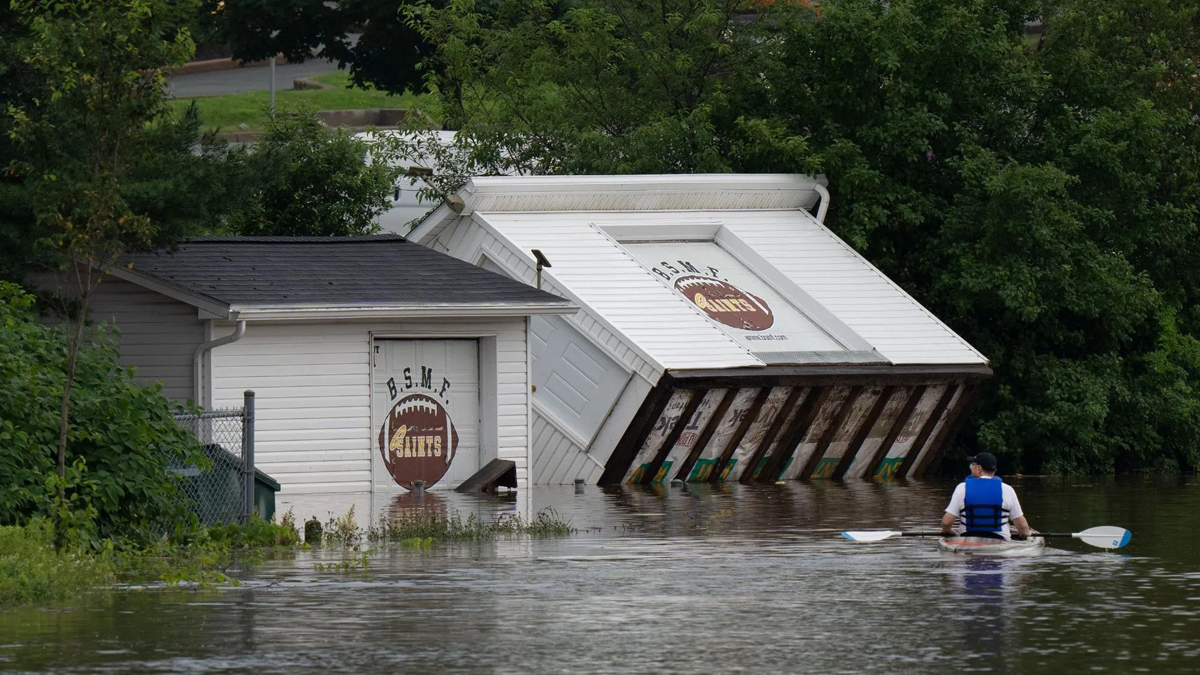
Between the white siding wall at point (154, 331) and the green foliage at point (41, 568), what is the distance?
8723 millimetres

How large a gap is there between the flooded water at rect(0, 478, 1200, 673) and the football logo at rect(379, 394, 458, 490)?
6116 mm

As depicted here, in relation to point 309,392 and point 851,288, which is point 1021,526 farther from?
point 851,288

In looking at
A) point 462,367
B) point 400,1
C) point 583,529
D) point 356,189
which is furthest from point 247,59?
point 583,529

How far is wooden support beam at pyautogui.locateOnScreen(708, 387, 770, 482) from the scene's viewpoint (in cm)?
2783

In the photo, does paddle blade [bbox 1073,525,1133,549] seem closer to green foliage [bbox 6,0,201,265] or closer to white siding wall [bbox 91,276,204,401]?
green foliage [bbox 6,0,201,265]

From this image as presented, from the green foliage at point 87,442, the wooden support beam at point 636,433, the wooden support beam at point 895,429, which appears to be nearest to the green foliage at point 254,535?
the green foliage at point 87,442

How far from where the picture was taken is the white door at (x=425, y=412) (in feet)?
85.0

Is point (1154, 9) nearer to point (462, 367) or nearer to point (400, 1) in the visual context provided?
point (462, 367)

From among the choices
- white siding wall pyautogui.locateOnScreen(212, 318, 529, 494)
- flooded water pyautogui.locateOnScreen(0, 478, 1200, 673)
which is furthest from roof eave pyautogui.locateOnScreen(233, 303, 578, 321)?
flooded water pyautogui.locateOnScreen(0, 478, 1200, 673)

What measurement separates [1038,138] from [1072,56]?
139 centimetres

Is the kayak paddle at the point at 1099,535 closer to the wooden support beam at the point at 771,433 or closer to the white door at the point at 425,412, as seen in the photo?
the white door at the point at 425,412

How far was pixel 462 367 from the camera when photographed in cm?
2644

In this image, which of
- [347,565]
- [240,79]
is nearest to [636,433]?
[347,565]

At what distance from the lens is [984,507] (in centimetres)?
1762
